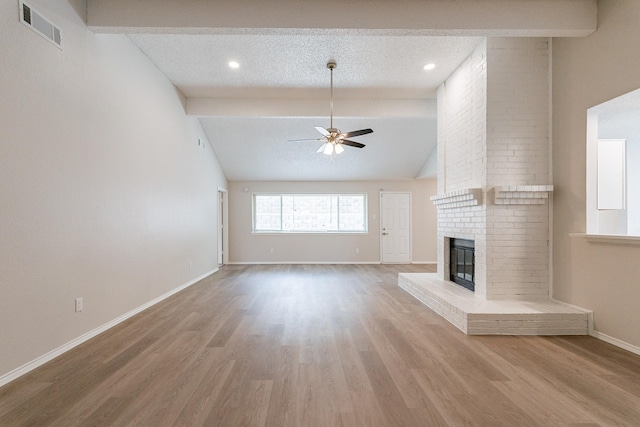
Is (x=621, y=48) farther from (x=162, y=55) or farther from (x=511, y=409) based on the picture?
(x=162, y=55)

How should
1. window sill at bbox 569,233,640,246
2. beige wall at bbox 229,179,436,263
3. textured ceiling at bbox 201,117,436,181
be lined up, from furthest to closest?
1. beige wall at bbox 229,179,436,263
2. textured ceiling at bbox 201,117,436,181
3. window sill at bbox 569,233,640,246

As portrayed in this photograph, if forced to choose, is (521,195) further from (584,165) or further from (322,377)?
(322,377)

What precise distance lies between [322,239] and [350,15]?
6178 millimetres

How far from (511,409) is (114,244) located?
3.74m

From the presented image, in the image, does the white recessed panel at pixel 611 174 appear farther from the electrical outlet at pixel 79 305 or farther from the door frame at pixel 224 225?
the door frame at pixel 224 225

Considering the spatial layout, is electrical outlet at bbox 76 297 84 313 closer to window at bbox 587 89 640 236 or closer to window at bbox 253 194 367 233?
window at bbox 587 89 640 236

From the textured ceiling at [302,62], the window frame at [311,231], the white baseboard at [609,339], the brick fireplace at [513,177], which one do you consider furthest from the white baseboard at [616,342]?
the window frame at [311,231]

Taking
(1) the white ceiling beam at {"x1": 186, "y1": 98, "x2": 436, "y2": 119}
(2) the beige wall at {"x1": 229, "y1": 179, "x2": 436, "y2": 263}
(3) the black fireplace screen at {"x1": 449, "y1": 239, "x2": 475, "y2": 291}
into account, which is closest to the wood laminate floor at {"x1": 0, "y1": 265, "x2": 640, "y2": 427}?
(3) the black fireplace screen at {"x1": 449, "y1": 239, "x2": 475, "y2": 291}

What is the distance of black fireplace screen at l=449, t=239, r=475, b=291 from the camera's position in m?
4.09

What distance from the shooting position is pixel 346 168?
25.9 feet

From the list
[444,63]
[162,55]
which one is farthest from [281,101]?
[444,63]

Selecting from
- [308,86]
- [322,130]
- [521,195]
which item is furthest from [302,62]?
[521,195]

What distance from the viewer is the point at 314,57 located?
399 centimetres

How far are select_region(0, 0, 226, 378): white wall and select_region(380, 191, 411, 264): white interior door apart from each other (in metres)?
5.54
